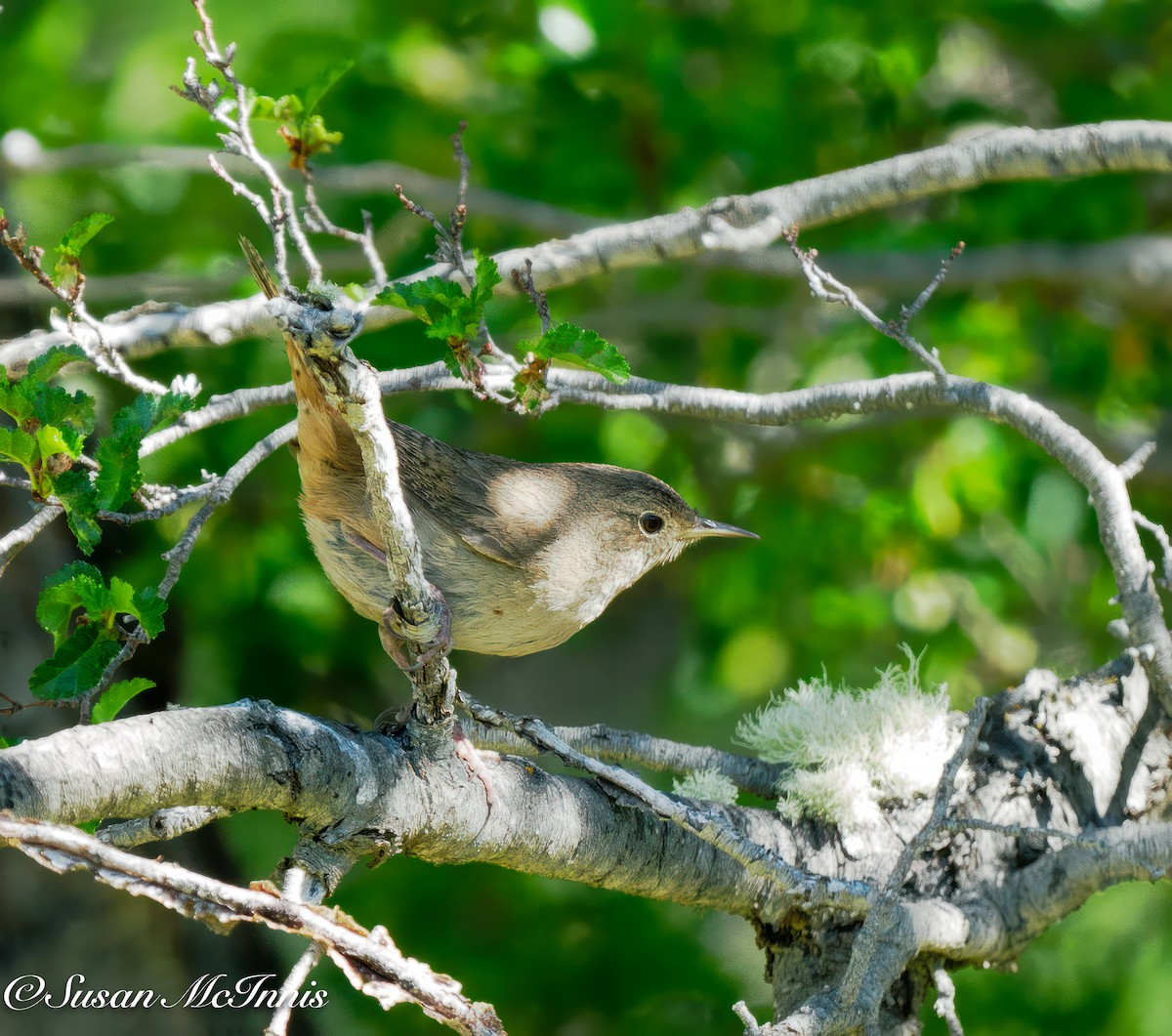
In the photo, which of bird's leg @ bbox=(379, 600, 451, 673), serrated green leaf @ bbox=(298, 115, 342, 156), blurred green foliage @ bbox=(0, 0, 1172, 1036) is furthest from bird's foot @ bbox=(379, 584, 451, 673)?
blurred green foliage @ bbox=(0, 0, 1172, 1036)

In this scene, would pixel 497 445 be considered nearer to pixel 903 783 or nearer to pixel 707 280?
pixel 707 280

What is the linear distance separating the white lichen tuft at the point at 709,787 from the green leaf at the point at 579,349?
140 centimetres

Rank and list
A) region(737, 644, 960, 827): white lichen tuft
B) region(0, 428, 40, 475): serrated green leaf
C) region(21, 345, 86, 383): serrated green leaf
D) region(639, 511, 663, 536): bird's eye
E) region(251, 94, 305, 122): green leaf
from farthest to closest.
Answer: region(639, 511, 663, 536): bird's eye, region(737, 644, 960, 827): white lichen tuft, region(251, 94, 305, 122): green leaf, region(21, 345, 86, 383): serrated green leaf, region(0, 428, 40, 475): serrated green leaf

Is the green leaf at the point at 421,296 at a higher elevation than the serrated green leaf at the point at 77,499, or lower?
higher

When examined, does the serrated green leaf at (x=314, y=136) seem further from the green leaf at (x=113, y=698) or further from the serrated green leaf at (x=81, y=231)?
the green leaf at (x=113, y=698)

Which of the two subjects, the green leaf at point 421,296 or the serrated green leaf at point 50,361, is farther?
the serrated green leaf at point 50,361

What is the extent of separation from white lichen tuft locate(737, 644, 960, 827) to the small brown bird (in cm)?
74

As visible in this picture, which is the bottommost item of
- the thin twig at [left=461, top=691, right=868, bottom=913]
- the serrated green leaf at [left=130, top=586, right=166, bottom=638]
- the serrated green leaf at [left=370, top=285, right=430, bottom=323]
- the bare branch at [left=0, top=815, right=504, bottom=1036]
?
the bare branch at [left=0, top=815, right=504, bottom=1036]

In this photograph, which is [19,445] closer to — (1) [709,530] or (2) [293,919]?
(2) [293,919]

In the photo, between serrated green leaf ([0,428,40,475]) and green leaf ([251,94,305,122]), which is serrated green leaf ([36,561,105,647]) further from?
green leaf ([251,94,305,122])

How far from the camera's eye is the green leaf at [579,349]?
237cm

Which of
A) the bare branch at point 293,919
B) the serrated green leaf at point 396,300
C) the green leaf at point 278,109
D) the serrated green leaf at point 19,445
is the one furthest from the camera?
the green leaf at point 278,109

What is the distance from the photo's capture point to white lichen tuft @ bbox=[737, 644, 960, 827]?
3.35 meters

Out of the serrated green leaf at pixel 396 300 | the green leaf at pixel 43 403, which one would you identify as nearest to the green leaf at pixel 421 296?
the serrated green leaf at pixel 396 300
